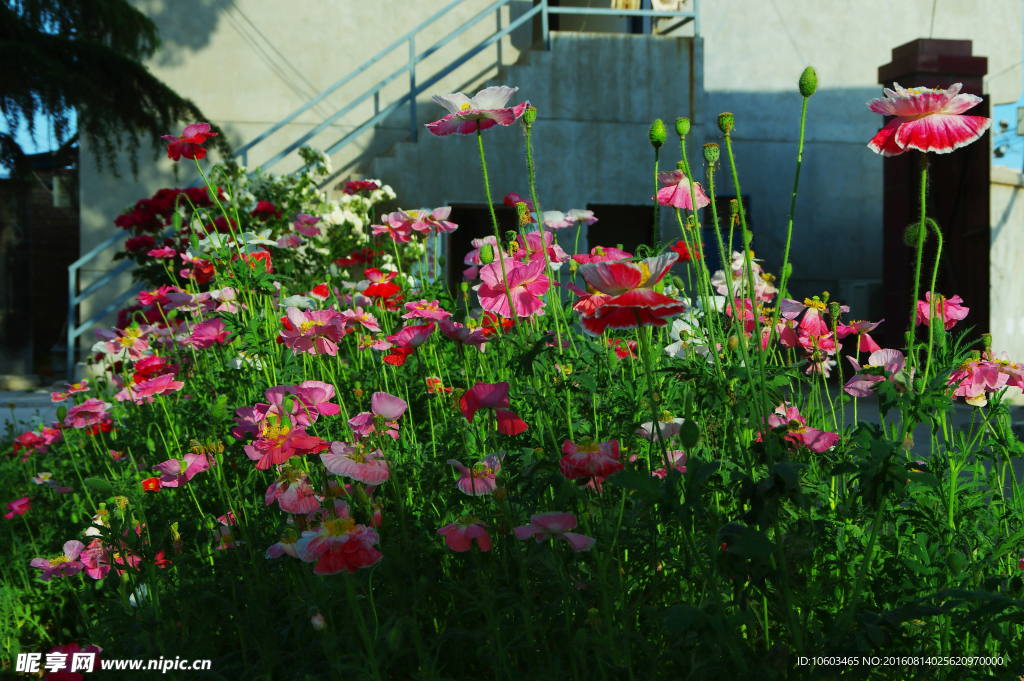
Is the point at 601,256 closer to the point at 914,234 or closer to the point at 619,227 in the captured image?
the point at 914,234

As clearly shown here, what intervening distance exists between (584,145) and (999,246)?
3.21 meters

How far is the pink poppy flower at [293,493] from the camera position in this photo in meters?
1.13

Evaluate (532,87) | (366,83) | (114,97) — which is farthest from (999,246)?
(114,97)

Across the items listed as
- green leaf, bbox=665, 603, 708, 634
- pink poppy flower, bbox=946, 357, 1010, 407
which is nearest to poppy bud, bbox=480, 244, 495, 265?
green leaf, bbox=665, 603, 708, 634

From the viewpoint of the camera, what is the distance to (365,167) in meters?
6.82

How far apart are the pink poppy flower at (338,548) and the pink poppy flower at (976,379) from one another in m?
1.12

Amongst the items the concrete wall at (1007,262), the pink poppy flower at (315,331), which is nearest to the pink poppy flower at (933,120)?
the pink poppy flower at (315,331)

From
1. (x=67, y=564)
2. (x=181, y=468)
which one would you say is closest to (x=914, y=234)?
(x=181, y=468)

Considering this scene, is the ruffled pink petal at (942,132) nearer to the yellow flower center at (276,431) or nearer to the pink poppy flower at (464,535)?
the pink poppy flower at (464,535)

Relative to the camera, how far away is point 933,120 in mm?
1072

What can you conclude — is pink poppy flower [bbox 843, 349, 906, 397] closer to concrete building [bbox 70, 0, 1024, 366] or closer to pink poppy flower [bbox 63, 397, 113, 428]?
pink poppy flower [bbox 63, 397, 113, 428]

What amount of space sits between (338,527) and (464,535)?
218mm

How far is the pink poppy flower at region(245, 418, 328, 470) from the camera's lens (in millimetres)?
1161

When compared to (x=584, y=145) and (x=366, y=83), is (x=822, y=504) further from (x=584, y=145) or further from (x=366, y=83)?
(x=366, y=83)
